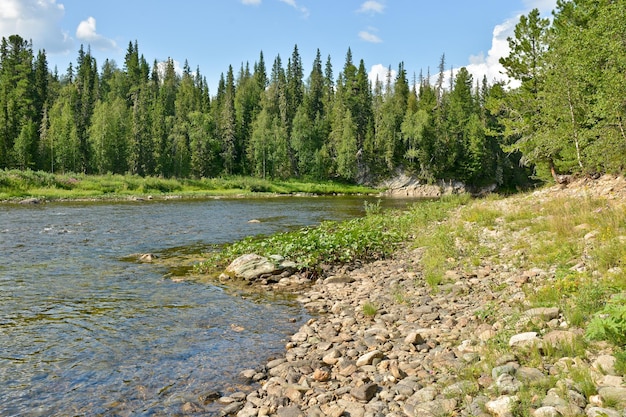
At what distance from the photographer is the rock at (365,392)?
5.89 m

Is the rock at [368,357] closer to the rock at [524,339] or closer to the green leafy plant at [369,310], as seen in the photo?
the rock at [524,339]

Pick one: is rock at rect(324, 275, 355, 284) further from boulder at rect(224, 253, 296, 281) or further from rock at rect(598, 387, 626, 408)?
rock at rect(598, 387, 626, 408)

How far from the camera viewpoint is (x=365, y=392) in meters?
5.92

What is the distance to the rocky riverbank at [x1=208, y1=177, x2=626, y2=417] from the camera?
4.86m

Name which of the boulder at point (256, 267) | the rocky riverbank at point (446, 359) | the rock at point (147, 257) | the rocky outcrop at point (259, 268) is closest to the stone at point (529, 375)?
A: the rocky riverbank at point (446, 359)

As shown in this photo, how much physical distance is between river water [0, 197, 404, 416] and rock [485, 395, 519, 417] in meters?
3.84

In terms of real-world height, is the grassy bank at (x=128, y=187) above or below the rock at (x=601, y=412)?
above

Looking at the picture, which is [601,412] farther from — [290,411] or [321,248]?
[321,248]

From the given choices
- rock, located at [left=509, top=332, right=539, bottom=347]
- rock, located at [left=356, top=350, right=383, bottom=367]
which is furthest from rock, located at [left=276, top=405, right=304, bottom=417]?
rock, located at [left=509, top=332, right=539, bottom=347]

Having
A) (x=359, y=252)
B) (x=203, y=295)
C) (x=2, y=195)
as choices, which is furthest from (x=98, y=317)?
(x=2, y=195)

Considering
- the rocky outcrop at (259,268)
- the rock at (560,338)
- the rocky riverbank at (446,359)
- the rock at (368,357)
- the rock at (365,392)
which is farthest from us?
the rocky outcrop at (259,268)

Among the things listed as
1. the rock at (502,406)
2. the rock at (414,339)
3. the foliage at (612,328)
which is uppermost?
the foliage at (612,328)

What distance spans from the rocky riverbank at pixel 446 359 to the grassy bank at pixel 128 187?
174ft

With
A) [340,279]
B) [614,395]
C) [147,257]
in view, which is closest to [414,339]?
[614,395]
